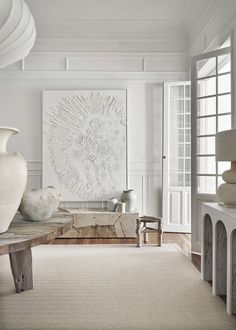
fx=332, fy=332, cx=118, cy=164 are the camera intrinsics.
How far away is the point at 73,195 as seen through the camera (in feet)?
16.4

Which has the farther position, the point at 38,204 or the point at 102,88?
the point at 102,88

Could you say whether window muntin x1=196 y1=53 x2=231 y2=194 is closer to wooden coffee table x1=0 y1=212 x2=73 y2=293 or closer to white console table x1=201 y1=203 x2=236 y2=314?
white console table x1=201 y1=203 x2=236 y2=314

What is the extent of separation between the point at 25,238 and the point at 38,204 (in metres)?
0.51

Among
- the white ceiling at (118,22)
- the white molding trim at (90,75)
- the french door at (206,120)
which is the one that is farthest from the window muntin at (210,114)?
the white molding trim at (90,75)

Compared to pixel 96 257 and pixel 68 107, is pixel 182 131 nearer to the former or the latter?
pixel 68 107

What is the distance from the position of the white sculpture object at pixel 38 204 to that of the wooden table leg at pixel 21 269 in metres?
0.44

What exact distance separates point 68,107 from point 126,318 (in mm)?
3590

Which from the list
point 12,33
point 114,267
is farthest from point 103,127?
point 12,33

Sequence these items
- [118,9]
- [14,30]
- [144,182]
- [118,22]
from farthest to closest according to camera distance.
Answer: [144,182] < [118,22] < [118,9] < [14,30]

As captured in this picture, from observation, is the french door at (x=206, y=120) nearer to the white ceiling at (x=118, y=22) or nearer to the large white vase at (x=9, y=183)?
the white ceiling at (x=118, y=22)

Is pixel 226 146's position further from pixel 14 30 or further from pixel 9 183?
pixel 14 30

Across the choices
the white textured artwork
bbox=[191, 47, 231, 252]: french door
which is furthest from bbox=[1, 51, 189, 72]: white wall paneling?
bbox=[191, 47, 231, 252]: french door

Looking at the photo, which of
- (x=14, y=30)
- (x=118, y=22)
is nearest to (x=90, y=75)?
(x=118, y=22)

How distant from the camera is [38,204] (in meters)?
2.07
